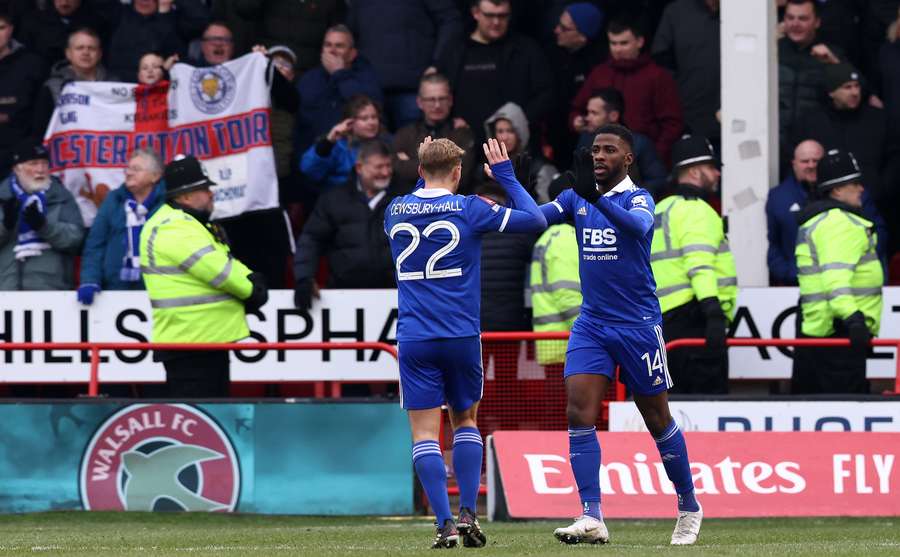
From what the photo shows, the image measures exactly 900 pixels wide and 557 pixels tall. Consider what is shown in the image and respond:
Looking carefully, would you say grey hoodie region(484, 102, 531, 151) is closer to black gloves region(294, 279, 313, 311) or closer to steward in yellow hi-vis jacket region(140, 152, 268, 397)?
black gloves region(294, 279, 313, 311)

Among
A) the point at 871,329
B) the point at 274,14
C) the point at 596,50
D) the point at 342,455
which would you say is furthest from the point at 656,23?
the point at 342,455

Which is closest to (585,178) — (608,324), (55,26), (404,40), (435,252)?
(435,252)

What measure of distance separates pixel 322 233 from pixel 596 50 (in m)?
3.57

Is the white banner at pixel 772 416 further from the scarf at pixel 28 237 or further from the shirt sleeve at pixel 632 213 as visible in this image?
the scarf at pixel 28 237

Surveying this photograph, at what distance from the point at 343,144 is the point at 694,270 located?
147 inches

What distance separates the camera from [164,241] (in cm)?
1340

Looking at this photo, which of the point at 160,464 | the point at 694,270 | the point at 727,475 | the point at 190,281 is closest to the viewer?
the point at 727,475

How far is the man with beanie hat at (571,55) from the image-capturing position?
56.3ft

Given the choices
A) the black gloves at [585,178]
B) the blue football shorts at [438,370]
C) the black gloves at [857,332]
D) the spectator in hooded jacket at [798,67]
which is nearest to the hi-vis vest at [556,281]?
the black gloves at [857,332]

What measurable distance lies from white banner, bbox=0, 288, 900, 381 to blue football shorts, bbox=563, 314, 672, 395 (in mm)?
4918

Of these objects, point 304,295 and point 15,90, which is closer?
point 304,295

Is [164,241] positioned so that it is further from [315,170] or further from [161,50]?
[161,50]

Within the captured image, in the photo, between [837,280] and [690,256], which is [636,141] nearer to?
[690,256]

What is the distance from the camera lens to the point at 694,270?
1380cm
